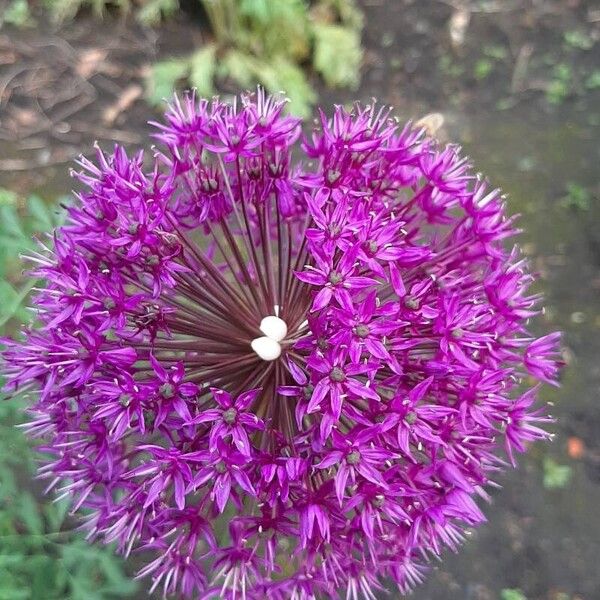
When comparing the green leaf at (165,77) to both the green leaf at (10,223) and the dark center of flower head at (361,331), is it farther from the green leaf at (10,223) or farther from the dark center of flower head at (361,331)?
the dark center of flower head at (361,331)

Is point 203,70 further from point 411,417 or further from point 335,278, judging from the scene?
point 411,417

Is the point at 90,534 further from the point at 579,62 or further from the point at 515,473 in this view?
the point at 579,62

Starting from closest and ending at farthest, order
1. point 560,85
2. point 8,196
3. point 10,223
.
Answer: point 10,223
point 8,196
point 560,85

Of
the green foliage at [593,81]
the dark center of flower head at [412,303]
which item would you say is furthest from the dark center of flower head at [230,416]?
the green foliage at [593,81]

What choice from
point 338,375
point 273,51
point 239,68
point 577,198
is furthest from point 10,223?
point 577,198

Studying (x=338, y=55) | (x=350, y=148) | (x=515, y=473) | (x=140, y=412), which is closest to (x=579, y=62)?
(x=338, y=55)

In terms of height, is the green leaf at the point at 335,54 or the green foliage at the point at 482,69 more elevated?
the green foliage at the point at 482,69
